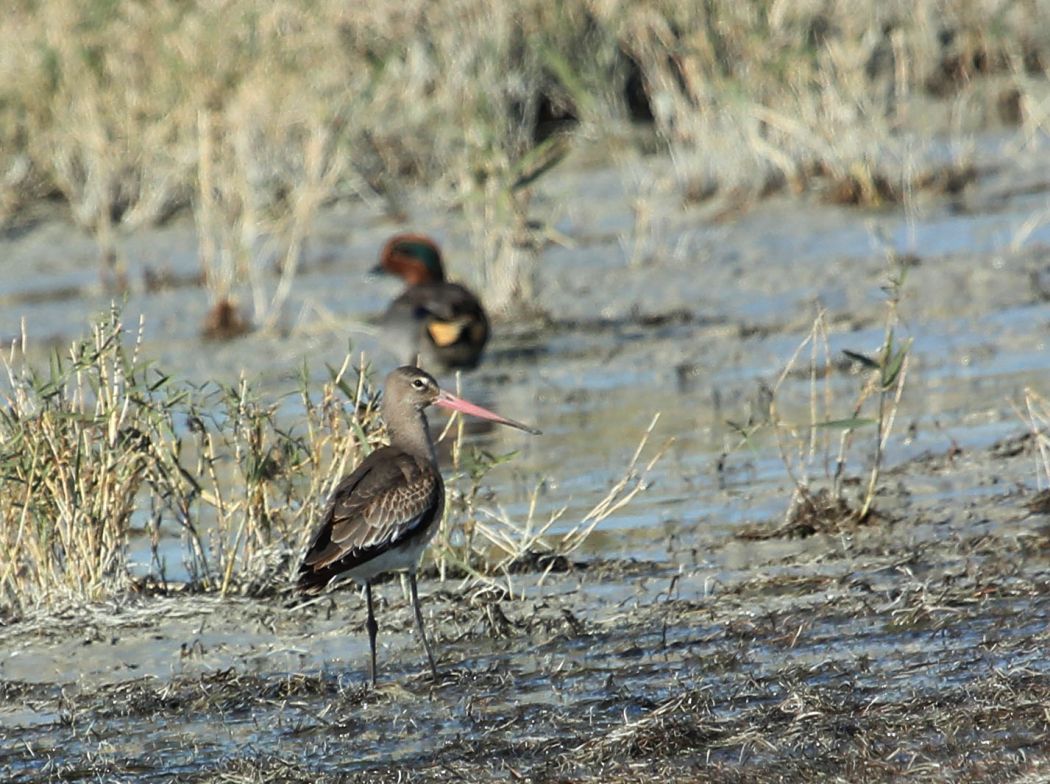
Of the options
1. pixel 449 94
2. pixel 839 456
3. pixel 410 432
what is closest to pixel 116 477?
pixel 410 432

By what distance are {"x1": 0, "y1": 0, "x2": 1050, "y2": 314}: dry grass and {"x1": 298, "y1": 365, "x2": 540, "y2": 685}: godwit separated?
7893 millimetres

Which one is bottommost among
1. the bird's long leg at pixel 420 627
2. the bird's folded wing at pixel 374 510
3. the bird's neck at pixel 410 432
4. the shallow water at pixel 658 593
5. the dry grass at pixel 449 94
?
the shallow water at pixel 658 593

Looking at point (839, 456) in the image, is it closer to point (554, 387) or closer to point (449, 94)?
point (554, 387)

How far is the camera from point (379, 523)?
6465 mm

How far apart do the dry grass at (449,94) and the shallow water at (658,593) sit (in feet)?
6.65

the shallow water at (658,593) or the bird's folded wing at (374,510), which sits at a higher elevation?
the bird's folded wing at (374,510)

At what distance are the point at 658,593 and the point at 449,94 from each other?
34.8 feet

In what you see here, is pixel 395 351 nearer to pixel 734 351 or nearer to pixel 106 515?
pixel 734 351

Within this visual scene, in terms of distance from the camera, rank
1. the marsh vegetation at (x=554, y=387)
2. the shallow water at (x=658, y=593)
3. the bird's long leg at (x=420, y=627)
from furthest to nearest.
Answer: the bird's long leg at (x=420, y=627) → the marsh vegetation at (x=554, y=387) → the shallow water at (x=658, y=593)

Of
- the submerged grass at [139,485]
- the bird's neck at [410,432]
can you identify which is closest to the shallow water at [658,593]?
the submerged grass at [139,485]

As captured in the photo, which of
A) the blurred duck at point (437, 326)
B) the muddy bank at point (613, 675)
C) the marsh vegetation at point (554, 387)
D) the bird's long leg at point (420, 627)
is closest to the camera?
the muddy bank at point (613, 675)

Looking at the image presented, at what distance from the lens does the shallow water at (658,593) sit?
18.7 feet

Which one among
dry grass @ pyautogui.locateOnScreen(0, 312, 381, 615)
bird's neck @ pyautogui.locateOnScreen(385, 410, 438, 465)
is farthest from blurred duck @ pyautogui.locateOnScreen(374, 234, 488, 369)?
bird's neck @ pyautogui.locateOnScreen(385, 410, 438, 465)

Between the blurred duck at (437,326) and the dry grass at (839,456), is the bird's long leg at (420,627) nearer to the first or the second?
the dry grass at (839,456)
